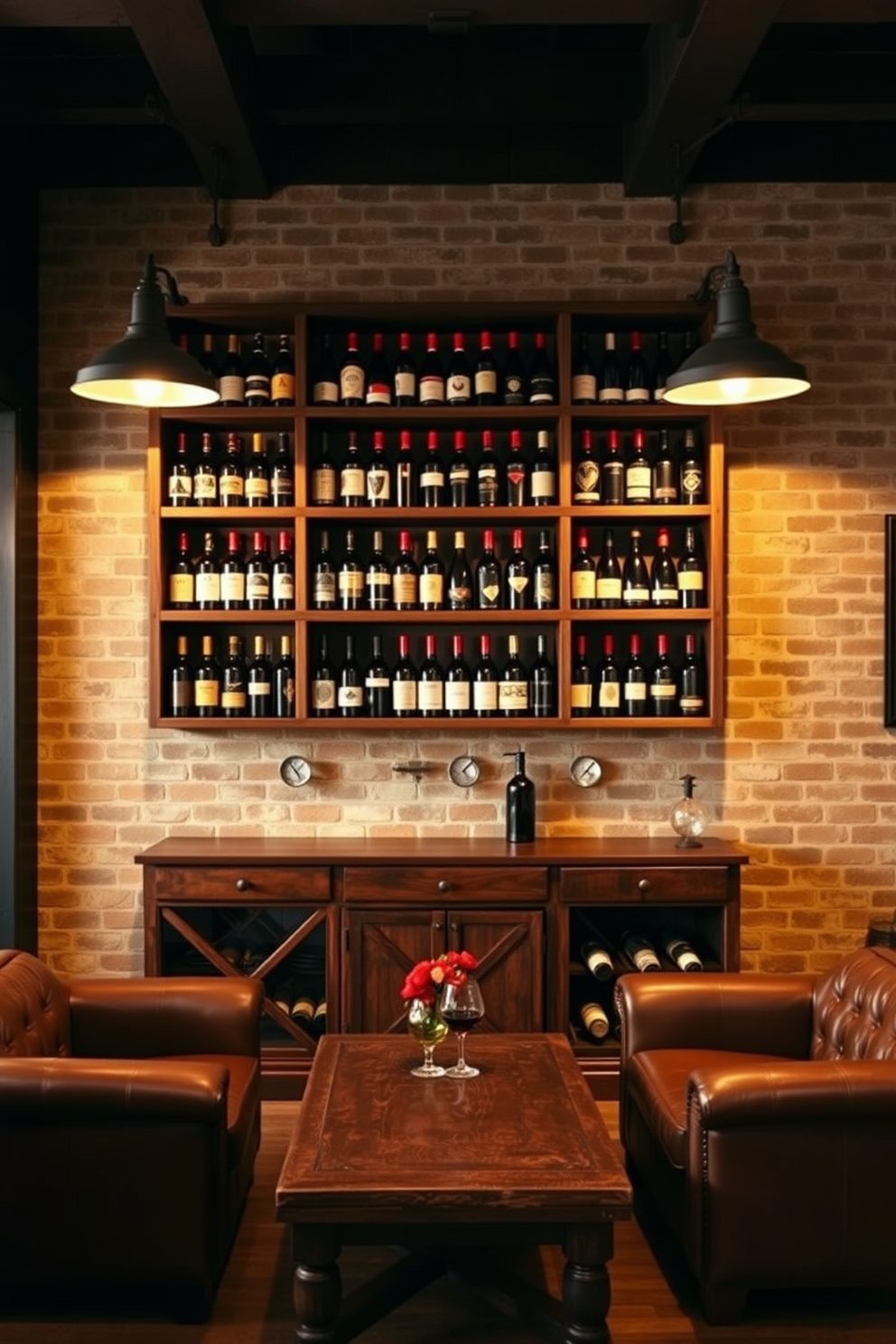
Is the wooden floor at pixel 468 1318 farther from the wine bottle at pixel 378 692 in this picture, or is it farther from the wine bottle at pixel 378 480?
the wine bottle at pixel 378 480

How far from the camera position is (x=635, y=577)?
4863 mm

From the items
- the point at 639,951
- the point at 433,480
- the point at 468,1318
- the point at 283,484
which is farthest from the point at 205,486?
the point at 468,1318

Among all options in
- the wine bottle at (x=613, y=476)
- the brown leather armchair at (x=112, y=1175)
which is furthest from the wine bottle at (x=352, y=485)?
the brown leather armchair at (x=112, y=1175)

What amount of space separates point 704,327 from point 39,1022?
322 cm

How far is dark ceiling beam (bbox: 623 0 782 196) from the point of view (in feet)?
11.8

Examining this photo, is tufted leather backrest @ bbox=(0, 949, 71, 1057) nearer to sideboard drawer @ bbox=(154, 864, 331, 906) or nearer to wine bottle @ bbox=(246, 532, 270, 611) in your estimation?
sideboard drawer @ bbox=(154, 864, 331, 906)

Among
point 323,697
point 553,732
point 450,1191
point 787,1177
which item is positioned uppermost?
point 323,697

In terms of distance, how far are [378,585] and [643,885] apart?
1388 millimetres

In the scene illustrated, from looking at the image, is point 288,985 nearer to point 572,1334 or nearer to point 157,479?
point 157,479

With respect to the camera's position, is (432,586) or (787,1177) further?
(432,586)

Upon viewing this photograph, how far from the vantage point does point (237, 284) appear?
4988mm

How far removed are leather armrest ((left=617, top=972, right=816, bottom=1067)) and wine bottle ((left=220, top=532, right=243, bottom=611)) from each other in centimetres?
198

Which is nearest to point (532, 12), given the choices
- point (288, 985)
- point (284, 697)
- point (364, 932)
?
point (284, 697)

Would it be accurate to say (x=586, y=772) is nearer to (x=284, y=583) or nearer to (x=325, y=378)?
(x=284, y=583)
